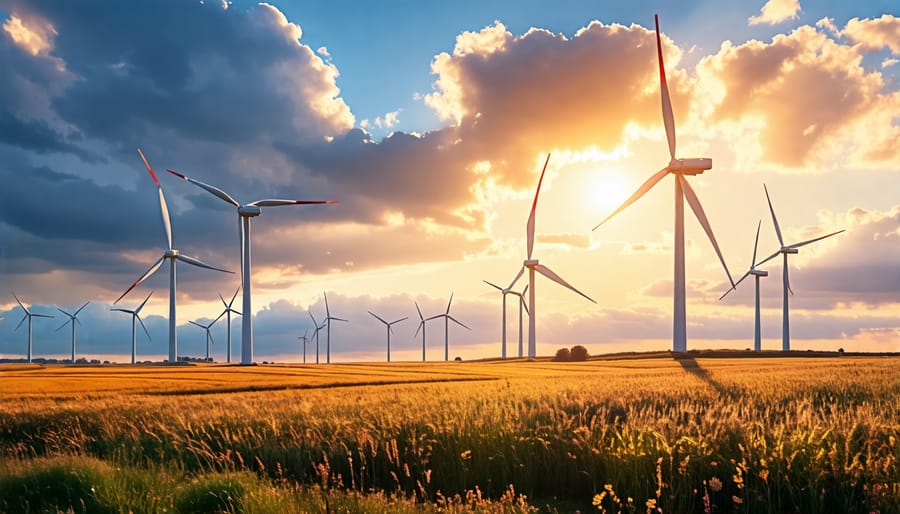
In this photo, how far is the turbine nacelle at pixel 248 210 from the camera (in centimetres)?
9625

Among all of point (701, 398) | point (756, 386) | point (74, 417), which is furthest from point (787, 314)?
point (74, 417)

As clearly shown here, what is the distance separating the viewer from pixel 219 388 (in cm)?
4441

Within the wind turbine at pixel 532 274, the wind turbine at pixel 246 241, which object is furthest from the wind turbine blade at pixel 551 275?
the wind turbine at pixel 246 241

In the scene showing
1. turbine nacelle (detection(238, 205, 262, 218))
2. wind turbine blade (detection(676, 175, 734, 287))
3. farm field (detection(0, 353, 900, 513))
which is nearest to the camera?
farm field (detection(0, 353, 900, 513))

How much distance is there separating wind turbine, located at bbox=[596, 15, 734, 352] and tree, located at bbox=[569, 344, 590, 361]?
2418 centimetres

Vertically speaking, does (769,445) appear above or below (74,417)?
above

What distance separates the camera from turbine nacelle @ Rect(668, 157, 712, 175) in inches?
3233

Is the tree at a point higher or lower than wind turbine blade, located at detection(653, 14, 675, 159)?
lower

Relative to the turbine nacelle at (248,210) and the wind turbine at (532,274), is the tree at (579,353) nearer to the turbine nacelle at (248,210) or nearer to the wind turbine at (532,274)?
the wind turbine at (532,274)

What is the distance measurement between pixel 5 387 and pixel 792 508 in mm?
47951

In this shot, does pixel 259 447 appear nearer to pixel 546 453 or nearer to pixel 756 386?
→ pixel 546 453

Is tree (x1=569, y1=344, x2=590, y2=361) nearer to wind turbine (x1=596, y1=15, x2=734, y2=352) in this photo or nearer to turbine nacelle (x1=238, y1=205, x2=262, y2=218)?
wind turbine (x1=596, y1=15, x2=734, y2=352)

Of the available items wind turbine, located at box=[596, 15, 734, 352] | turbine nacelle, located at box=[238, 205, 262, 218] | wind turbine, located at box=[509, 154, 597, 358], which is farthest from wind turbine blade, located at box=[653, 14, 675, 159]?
turbine nacelle, located at box=[238, 205, 262, 218]

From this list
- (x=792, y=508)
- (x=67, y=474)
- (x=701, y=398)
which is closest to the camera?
(x=792, y=508)
